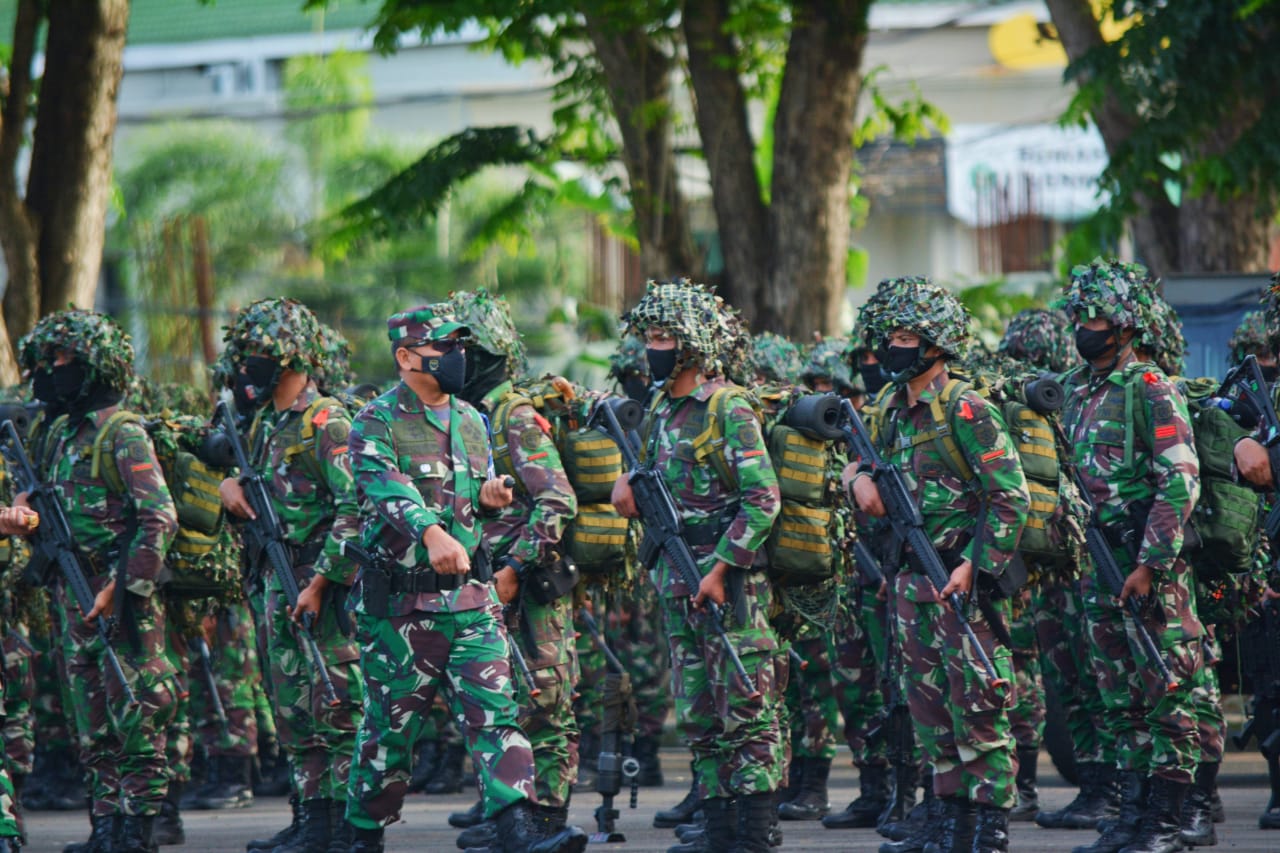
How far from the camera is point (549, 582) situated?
8.25 meters

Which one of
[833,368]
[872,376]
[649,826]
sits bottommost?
[649,826]

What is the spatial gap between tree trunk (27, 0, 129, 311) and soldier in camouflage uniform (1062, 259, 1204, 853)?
8.70m

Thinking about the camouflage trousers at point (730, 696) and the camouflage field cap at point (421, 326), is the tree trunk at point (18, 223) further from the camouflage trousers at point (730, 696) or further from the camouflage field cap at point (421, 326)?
the camouflage trousers at point (730, 696)

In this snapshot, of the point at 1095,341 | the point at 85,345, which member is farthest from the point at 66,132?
the point at 1095,341

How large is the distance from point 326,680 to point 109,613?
1052mm

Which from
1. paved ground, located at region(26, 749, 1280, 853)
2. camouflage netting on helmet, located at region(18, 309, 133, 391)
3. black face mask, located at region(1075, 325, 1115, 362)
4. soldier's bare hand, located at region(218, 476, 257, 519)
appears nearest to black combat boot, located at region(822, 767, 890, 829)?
paved ground, located at region(26, 749, 1280, 853)

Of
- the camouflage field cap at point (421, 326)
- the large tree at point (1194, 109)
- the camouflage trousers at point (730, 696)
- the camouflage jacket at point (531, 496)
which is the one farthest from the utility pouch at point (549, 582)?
the large tree at point (1194, 109)

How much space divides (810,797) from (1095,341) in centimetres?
297

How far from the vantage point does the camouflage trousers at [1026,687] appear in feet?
29.8

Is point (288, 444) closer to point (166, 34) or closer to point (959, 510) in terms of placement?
point (959, 510)

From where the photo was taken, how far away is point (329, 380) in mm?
9922

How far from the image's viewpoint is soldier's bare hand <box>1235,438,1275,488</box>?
7688 mm

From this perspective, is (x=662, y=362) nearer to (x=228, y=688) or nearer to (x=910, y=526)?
(x=910, y=526)

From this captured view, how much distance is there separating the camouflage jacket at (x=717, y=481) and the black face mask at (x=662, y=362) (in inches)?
4.8
